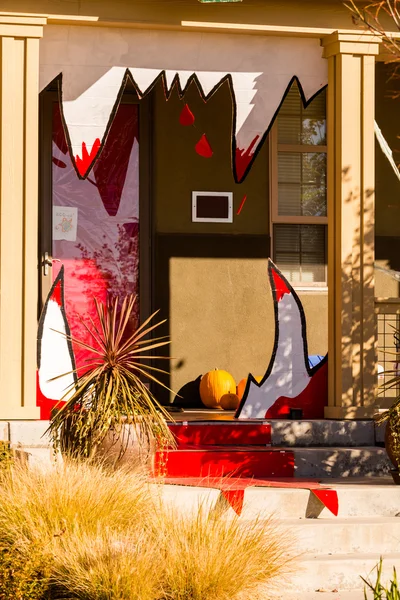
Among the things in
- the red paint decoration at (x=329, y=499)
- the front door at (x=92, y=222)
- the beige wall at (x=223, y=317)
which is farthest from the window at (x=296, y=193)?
the red paint decoration at (x=329, y=499)

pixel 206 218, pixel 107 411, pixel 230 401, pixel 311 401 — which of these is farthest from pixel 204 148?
pixel 107 411

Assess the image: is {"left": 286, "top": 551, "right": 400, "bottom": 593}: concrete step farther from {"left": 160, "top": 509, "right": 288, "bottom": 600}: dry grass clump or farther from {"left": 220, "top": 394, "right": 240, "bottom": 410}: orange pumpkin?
{"left": 220, "top": 394, "right": 240, "bottom": 410}: orange pumpkin

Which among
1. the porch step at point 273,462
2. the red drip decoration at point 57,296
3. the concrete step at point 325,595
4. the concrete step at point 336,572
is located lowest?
the concrete step at point 325,595

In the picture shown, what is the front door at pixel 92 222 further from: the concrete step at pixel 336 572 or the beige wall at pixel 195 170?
the concrete step at pixel 336 572

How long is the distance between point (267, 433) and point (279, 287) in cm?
122

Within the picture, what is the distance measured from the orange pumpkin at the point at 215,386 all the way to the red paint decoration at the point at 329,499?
290 centimetres

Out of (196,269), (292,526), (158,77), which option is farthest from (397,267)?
(292,526)

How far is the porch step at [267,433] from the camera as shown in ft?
25.8

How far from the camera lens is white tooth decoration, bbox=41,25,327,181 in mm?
8008

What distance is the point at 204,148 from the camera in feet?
32.6

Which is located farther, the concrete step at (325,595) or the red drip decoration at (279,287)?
the red drip decoration at (279,287)

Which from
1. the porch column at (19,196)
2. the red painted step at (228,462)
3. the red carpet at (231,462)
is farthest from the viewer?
the porch column at (19,196)

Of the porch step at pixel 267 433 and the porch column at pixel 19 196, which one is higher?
the porch column at pixel 19 196

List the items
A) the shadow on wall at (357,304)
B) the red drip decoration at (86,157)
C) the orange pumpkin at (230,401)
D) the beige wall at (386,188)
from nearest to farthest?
1. the red drip decoration at (86,157)
2. the shadow on wall at (357,304)
3. the orange pumpkin at (230,401)
4. the beige wall at (386,188)
